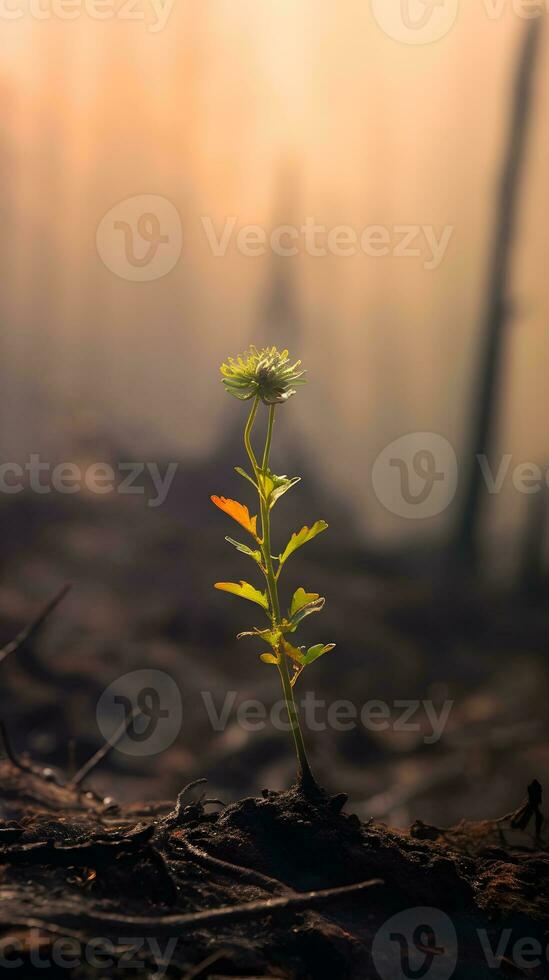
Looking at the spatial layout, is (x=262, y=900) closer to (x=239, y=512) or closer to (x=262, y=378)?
(x=239, y=512)

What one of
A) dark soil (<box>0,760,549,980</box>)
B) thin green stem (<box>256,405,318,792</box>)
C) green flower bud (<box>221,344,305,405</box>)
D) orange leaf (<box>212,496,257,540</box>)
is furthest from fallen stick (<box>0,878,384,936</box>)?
green flower bud (<box>221,344,305,405</box>)

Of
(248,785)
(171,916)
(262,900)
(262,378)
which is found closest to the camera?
(171,916)

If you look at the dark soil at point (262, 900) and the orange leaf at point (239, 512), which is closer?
the dark soil at point (262, 900)

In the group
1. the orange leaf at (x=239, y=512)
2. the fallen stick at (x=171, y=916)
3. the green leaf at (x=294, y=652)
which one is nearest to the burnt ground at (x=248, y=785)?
the fallen stick at (x=171, y=916)

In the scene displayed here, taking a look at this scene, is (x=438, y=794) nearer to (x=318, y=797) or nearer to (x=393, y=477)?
(x=318, y=797)

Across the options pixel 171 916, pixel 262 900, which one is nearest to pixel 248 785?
pixel 262 900

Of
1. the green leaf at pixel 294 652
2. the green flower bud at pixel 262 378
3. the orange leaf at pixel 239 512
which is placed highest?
the green flower bud at pixel 262 378

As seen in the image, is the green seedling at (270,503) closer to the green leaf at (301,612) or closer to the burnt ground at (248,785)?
the green leaf at (301,612)
